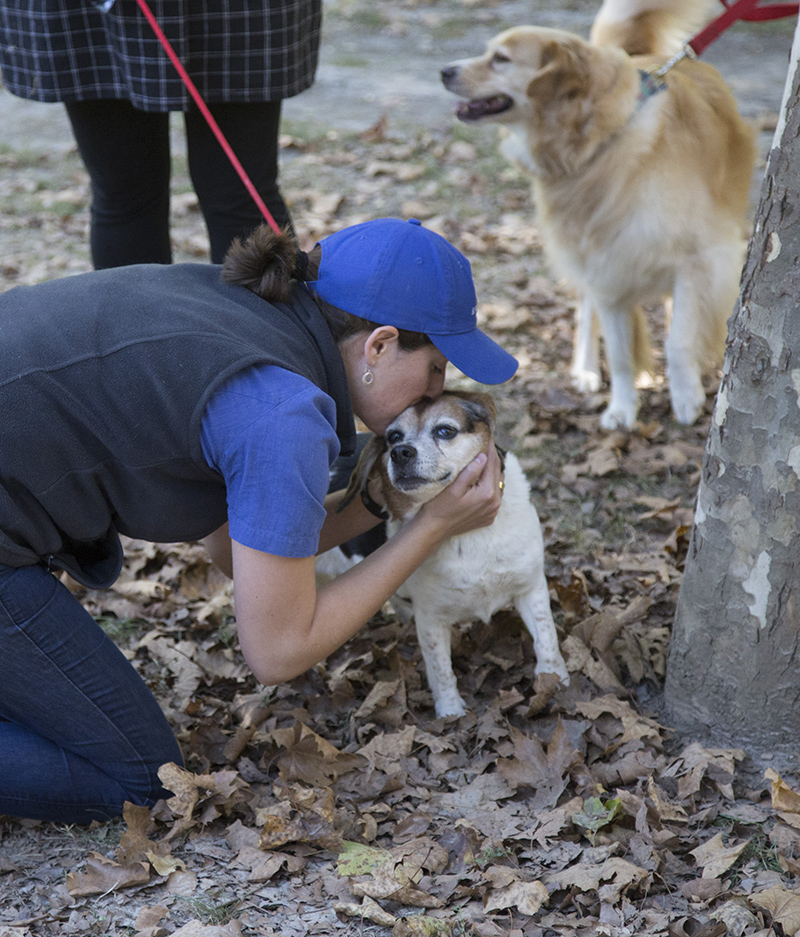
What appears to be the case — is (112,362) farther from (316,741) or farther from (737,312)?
(737,312)

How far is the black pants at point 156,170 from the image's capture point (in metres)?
3.10

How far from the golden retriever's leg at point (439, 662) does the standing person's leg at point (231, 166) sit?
148cm

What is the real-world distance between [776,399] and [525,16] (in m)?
9.57

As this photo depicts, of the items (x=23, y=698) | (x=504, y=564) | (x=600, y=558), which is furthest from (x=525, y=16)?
(x=23, y=698)

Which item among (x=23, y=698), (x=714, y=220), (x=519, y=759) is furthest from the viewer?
(x=714, y=220)

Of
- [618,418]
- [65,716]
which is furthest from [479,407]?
[618,418]

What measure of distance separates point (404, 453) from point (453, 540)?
36 centimetres

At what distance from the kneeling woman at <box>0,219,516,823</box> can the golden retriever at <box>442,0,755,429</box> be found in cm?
210

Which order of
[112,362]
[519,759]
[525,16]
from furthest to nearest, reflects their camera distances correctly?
[525,16], [519,759], [112,362]

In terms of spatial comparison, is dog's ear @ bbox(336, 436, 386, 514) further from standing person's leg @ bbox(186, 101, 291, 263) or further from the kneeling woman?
standing person's leg @ bbox(186, 101, 291, 263)

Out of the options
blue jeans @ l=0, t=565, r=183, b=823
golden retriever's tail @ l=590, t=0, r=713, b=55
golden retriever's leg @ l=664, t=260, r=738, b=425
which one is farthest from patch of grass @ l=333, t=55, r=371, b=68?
blue jeans @ l=0, t=565, r=183, b=823

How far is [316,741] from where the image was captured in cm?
248

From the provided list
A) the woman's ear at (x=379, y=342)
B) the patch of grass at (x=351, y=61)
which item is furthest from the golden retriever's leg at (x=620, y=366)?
the patch of grass at (x=351, y=61)

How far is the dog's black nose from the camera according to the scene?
233 cm
